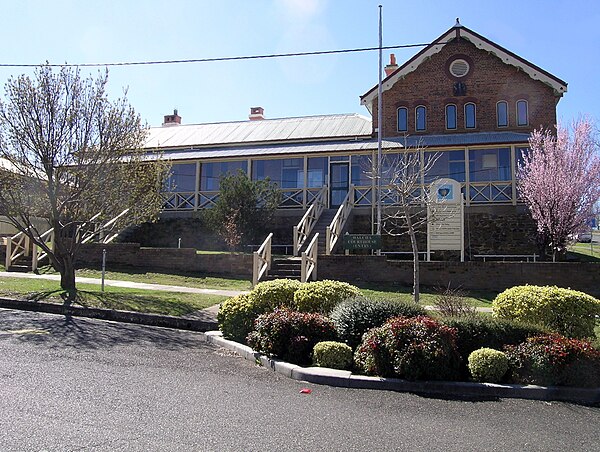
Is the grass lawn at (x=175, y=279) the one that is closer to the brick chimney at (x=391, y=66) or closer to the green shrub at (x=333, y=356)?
the green shrub at (x=333, y=356)

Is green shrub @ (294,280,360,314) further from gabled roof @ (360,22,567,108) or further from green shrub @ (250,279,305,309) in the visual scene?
gabled roof @ (360,22,567,108)

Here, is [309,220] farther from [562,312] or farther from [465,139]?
[562,312]

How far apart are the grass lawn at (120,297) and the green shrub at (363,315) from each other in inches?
179

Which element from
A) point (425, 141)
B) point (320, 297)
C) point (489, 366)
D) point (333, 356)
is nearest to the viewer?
point (489, 366)

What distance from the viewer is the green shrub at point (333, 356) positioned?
721 centimetres

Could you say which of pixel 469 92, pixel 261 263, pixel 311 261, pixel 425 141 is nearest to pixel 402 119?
pixel 425 141

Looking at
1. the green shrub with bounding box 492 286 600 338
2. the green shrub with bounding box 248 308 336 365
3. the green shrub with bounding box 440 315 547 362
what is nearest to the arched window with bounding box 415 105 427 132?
the green shrub with bounding box 492 286 600 338

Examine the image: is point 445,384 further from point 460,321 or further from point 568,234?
point 568,234

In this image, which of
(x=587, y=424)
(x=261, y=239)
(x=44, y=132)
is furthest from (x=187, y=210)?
(x=587, y=424)

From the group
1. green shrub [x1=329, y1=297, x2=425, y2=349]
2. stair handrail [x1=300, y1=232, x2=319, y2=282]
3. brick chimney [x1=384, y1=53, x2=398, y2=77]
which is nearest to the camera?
green shrub [x1=329, y1=297, x2=425, y2=349]

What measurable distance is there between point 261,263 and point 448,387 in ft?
33.4

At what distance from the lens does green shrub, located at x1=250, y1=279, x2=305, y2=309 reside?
934cm

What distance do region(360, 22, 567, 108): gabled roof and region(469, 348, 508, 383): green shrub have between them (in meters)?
20.9

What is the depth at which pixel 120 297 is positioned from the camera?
1305 centimetres
